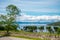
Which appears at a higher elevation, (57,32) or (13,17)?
(13,17)

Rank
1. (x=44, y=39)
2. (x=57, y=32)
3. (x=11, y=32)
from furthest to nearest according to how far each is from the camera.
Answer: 1. (x=11, y=32)
2. (x=57, y=32)
3. (x=44, y=39)

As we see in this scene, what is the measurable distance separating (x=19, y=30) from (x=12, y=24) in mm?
781

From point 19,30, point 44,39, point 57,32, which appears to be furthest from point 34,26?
point 44,39

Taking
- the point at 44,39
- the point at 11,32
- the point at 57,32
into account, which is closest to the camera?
the point at 44,39

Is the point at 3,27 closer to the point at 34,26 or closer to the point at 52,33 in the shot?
the point at 34,26

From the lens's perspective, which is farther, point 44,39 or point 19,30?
point 19,30

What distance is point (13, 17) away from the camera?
1057 cm

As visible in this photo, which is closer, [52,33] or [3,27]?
[52,33]

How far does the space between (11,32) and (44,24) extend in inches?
89.9

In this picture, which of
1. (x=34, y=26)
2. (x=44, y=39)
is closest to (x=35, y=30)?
(x=34, y=26)

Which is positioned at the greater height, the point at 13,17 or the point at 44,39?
the point at 13,17

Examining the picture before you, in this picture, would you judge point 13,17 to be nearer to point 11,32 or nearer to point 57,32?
point 11,32

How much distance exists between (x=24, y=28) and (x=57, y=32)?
7.75ft

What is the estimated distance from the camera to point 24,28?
37.0 ft
